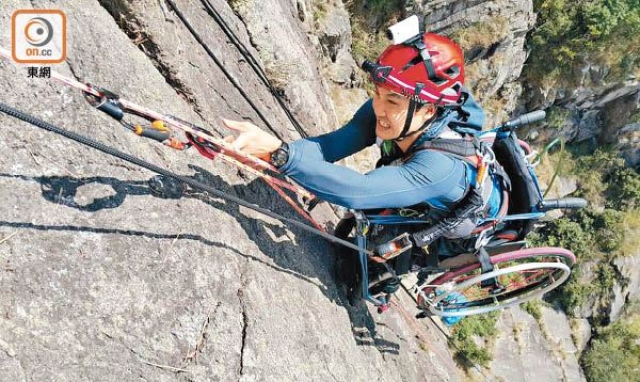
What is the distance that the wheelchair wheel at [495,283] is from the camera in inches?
196

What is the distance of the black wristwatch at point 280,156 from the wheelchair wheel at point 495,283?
2.60m

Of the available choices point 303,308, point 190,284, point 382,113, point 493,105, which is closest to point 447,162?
point 382,113

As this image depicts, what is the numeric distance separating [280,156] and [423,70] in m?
1.19

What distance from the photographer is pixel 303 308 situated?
406 cm

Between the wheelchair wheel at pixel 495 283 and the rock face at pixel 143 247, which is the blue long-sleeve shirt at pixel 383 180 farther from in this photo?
the wheelchair wheel at pixel 495 283

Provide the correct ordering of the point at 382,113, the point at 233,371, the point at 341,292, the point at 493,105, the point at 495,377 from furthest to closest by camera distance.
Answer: the point at 493,105 < the point at 495,377 < the point at 341,292 < the point at 382,113 < the point at 233,371

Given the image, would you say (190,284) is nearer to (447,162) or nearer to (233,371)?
(233,371)

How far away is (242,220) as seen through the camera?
12.6ft

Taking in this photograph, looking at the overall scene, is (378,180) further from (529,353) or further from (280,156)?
(529,353)

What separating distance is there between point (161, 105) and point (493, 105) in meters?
18.9

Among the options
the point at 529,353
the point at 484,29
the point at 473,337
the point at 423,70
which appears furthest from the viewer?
the point at 484,29

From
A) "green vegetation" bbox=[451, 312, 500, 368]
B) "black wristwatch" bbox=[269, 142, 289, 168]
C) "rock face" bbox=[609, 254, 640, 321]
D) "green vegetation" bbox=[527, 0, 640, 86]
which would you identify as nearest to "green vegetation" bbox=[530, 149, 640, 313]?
"rock face" bbox=[609, 254, 640, 321]

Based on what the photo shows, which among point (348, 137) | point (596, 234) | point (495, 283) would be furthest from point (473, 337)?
point (596, 234)

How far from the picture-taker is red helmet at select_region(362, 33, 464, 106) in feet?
11.4
